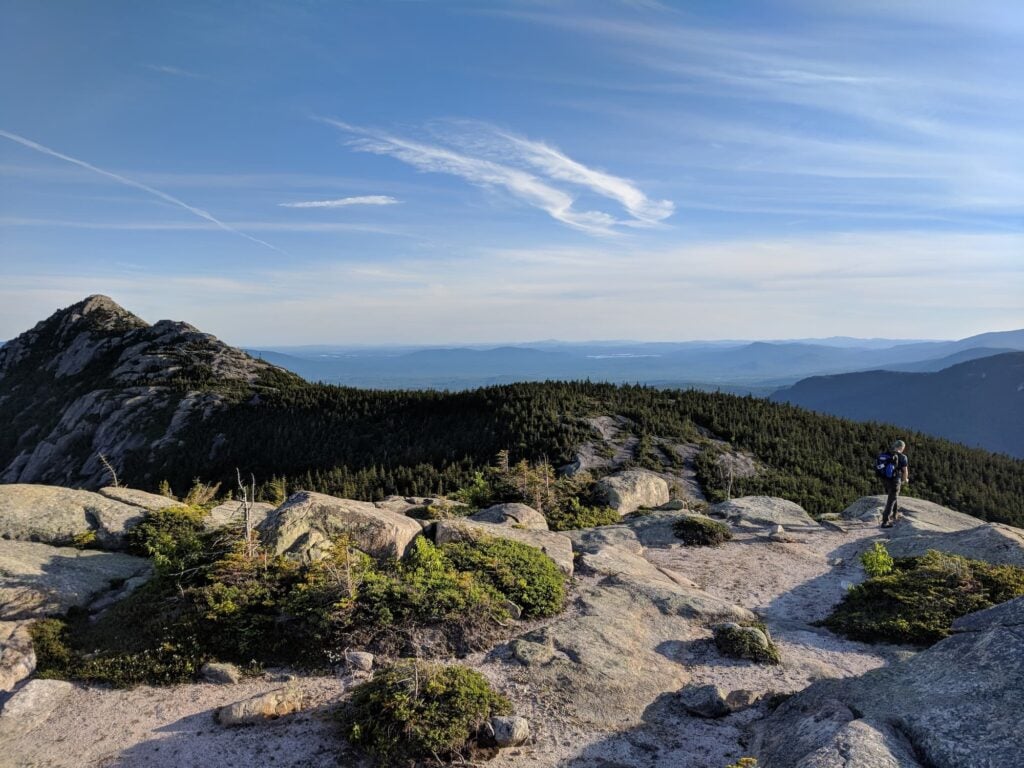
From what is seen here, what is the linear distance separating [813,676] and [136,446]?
198 ft

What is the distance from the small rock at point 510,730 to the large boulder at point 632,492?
588 inches

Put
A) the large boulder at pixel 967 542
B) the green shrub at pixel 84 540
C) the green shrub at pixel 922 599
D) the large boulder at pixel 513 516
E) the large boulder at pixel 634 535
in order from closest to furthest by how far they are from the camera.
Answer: the green shrub at pixel 922 599, the green shrub at pixel 84 540, the large boulder at pixel 967 542, the large boulder at pixel 634 535, the large boulder at pixel 513 516

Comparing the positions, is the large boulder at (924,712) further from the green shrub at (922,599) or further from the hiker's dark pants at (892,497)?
A: the hiker's dark pants at (892,497)

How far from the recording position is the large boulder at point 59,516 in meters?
10.9

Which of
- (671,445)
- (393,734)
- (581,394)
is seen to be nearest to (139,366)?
(581,394)

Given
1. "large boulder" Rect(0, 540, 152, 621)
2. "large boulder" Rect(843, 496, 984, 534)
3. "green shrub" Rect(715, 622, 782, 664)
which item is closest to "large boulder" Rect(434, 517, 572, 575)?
"green shrub" Rect(715, 622, 782, 664)

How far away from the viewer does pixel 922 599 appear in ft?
33.7

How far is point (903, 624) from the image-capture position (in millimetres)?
9703

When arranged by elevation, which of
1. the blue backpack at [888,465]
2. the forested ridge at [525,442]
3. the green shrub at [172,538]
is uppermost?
the blue backpack at [888,465]

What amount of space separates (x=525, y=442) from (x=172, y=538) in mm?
24276

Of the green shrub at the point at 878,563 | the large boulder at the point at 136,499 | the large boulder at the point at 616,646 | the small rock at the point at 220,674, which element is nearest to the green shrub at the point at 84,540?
the large boulder at the point at 136,499

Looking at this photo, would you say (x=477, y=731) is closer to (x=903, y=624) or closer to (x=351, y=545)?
(x=351, y=545)

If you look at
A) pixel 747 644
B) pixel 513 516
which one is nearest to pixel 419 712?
pixel 747 644

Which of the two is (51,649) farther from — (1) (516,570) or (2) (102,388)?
(2) (102,388)
